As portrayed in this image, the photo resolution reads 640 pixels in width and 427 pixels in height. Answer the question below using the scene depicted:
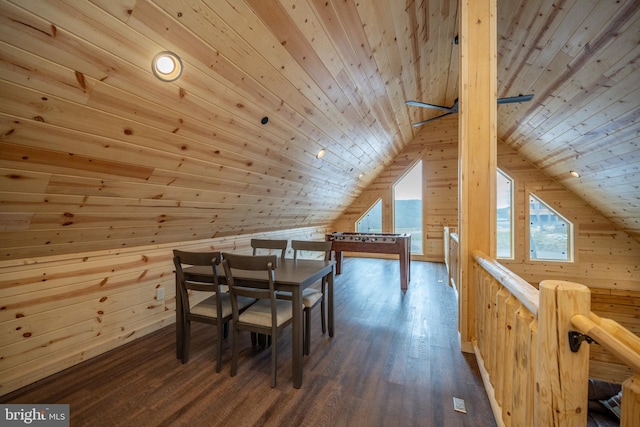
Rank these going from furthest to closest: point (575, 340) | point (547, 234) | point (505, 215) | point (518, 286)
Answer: point (505, 215) → point (547, 234) → point (518, 286) → point (575, 340)

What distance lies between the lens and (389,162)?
6.51 meters

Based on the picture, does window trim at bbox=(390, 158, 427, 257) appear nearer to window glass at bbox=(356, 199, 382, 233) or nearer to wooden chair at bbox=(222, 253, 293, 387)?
window glass at bbox=(356, 199, 382, 233)

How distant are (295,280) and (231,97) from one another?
1.38 m

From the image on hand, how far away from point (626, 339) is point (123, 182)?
2.52m

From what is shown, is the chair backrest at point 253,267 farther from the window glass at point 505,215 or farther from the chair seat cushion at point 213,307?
the window glass at point 505,215

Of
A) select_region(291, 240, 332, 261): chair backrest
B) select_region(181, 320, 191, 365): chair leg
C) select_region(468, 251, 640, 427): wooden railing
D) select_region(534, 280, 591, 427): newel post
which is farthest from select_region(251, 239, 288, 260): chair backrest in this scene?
select_region(534, 280, 591, 427): newel post

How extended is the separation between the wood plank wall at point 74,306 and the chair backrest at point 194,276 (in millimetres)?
730

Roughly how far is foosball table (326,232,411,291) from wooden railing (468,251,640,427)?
2.51m

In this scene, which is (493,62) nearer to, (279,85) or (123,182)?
(279,85)

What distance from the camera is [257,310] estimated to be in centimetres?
202

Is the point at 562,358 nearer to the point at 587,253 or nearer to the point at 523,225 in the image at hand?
the point at 523,225

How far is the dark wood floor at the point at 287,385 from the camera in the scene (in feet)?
→ 5.22

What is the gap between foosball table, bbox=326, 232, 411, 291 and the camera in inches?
161

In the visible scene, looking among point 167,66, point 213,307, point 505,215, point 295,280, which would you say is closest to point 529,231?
point 505,215
